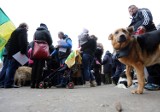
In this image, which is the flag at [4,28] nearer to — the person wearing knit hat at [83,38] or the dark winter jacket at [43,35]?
the dark winter jacket at [43,35]

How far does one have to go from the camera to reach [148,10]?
20.6 ft

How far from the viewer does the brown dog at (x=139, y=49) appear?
17.6 feet

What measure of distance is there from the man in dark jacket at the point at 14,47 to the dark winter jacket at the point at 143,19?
388 cm

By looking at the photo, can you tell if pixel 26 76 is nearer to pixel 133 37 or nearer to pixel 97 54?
pixel 97 54

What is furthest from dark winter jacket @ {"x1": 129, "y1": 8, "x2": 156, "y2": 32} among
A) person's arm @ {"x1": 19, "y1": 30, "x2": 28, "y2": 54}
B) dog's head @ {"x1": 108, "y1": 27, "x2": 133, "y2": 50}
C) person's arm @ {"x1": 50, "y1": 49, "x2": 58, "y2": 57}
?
person's arm @ {"x1": 50, "y1": 49, "x2": 58, "y2": 57}

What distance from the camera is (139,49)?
5457 mm

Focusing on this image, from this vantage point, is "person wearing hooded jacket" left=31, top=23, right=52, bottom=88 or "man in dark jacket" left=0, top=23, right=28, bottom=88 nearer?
"person wearing hooded jacket" left=31, top=23, right=52, bottom=88

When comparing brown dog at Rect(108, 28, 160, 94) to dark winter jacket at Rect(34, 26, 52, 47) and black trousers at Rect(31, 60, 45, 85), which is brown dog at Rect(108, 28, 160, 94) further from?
black trousers at Rect(31, 60, 45, 85)

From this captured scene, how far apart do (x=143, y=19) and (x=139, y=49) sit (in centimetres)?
102

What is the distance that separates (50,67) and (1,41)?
2005 mm

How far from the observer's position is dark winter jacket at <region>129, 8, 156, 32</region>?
20.1ft

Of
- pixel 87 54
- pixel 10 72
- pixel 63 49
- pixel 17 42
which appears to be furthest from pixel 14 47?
pixel 87 54

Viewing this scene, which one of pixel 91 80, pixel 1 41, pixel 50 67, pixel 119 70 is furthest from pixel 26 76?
pixel 119 70

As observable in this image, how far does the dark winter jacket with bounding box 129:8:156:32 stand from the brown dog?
0.73 m
